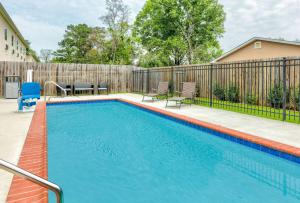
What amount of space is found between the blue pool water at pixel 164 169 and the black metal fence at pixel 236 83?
3.44m

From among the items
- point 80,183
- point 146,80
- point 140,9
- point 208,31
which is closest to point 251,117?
point 80,183

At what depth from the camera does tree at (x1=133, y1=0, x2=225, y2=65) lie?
24797 millimetres

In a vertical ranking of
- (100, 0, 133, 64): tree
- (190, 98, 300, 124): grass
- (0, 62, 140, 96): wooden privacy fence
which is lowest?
(190, 98, 300, 124): grass

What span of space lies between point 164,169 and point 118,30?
78.3 feet

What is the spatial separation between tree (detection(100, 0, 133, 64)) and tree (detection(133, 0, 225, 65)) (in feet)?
5.56

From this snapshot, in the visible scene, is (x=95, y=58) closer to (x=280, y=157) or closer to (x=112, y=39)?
(x=112, y=39)

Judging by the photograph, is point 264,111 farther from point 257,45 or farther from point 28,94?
point 257,45

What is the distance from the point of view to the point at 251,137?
414 centimetres

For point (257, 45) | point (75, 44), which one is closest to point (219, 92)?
point (257, 45)

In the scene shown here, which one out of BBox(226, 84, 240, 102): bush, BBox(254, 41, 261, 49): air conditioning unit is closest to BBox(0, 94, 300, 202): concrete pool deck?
BBox(226, 84, 240, 102): bush

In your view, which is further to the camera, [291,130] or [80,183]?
[291,130]

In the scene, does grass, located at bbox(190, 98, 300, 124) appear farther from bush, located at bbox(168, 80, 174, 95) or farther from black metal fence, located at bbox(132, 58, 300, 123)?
bush, located at bbox(168, 80, 174, 95)

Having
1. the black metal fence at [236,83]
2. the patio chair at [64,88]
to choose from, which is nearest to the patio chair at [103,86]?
the patio chair at [64,88]

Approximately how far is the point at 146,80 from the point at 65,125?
7864 mm
